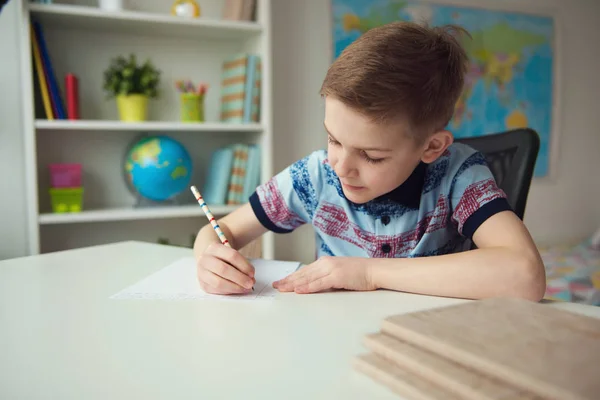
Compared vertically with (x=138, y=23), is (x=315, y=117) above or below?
below

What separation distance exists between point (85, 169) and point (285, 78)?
3.87 feet

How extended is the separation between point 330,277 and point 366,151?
0.76ft

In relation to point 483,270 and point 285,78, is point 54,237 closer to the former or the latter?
point 285,78

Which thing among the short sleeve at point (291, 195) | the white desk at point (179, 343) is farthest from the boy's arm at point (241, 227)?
the white desk at point (179, 343)

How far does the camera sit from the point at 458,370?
426 mm

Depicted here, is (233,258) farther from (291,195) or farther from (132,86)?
(132,86)

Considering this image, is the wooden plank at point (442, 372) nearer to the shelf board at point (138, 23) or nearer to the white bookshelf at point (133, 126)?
the white bookshelf at point (133, 126)

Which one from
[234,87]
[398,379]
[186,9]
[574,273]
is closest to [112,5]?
[186,9]

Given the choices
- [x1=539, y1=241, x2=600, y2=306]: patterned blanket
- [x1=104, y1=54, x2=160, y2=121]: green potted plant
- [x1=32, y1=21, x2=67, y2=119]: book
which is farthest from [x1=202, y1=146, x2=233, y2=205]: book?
[x1=539, y1=241, x2=600, y2=306]: patterned blanket

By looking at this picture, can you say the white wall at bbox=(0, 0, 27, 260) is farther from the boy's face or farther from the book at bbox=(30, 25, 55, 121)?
the boy's face

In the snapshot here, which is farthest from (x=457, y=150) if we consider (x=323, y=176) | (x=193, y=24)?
(x=193, y=24)

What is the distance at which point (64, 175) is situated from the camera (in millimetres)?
2236

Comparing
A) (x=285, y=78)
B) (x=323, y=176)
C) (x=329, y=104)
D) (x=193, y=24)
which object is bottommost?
(x=323, y=176)

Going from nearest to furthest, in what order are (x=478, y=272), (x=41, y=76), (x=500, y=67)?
(x=478, y=272), (x=41, y=76), (x=500, y=67)
